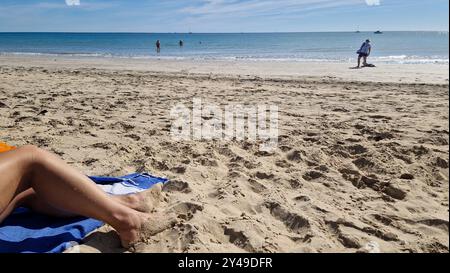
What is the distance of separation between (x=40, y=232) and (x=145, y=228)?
674 millimetres

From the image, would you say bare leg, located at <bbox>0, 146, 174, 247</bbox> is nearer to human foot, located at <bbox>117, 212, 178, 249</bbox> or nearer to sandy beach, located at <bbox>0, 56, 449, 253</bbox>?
human foot, located at <bbox>117, 212, 178, 249</bbox>

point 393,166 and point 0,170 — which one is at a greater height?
point 0,170

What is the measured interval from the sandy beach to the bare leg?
205mm

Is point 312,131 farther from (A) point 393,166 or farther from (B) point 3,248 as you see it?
(B) point 3,248

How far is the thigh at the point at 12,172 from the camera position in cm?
208

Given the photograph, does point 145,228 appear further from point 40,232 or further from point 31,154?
point 31,154

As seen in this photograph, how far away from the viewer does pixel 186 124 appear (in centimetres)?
529

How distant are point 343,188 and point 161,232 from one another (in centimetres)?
156

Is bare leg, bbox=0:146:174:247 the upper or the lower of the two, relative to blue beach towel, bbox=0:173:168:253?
upper

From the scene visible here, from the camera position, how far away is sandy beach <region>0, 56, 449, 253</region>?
242 centimetres

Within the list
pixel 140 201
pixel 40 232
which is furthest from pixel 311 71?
pixel 40 232

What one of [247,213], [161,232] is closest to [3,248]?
[161,232]

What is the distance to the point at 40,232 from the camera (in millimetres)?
2432

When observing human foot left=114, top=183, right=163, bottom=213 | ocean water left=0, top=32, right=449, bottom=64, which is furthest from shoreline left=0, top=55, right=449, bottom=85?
human foot left=114, top=183, right=163, bottom=213
